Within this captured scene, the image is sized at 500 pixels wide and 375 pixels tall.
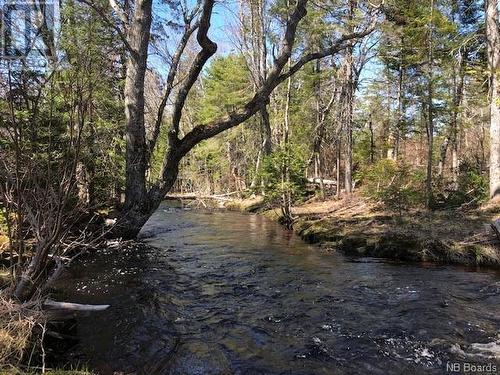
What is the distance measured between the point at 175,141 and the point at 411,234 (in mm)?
6945

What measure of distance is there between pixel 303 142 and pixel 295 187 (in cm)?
1258

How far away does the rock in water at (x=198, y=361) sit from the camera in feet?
13.8

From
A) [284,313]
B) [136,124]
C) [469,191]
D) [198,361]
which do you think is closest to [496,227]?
[469,191]

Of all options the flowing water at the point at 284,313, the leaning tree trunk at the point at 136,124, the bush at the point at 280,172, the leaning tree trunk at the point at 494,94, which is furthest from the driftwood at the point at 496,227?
the leaning tree trunk at the point at 136,124

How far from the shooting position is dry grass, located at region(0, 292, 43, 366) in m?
3.43

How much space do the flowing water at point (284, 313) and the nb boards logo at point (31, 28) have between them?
638 cm

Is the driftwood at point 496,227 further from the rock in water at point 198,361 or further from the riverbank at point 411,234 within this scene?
the rock in water at point 198,361

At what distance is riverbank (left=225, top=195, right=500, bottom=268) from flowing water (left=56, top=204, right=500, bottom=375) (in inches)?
26.6

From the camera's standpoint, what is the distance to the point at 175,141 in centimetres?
1066

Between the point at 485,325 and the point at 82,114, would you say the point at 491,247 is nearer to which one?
the point at 485,325

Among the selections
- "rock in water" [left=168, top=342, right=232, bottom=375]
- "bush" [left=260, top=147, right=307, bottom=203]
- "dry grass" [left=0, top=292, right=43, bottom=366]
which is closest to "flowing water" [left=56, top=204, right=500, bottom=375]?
"rock in water" [left=168, top=342, right=232, bottom=375]

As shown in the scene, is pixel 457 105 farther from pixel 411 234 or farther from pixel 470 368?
pixel 470 368

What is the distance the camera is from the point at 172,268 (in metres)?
8.79

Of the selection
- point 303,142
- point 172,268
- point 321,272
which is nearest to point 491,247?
point 321,272
